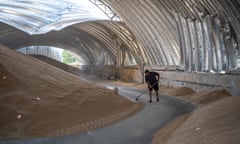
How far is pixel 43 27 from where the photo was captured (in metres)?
25.6

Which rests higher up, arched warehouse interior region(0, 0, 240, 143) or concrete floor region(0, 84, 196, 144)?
arched warehouse interior region(0, 0, 240, 143)

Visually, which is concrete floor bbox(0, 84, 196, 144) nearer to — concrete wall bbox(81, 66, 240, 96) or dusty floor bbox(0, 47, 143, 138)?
Answer: dusty floor bbox(0, 47, 143, 138)

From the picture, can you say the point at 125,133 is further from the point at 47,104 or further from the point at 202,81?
the point at 202,81

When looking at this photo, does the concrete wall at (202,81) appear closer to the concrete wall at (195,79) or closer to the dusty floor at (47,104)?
→ the concrete wall at (195,79)

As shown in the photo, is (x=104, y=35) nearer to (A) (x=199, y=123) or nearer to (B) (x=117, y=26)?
(B) (x=117, y=26)

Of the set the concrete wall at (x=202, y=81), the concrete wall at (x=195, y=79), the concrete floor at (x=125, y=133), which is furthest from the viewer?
the concrete wall at (x=195, y=79)

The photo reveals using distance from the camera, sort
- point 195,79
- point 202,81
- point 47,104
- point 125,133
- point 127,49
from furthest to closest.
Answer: point 127,49, point 195,79, point 202,81, point 47,104, point 125,133

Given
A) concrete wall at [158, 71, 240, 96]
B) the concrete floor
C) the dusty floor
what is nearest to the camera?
the concrete floor

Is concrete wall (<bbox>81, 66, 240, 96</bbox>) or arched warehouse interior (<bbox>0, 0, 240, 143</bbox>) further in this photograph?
concrete wall (<bbox>81, 66, 240, 96</bbox>)

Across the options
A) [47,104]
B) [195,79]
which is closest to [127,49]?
[195,79]

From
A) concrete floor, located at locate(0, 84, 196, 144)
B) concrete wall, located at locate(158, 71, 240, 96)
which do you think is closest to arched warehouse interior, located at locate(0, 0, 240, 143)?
concrete wall, located at locate(158, 71, 240, 96)

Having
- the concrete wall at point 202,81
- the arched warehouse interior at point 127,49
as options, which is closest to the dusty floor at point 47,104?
the arched warehouse interior at point 127,49

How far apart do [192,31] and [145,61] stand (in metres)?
9.04

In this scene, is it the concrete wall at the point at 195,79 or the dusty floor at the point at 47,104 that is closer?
the dusty floor at the point at 47,104
